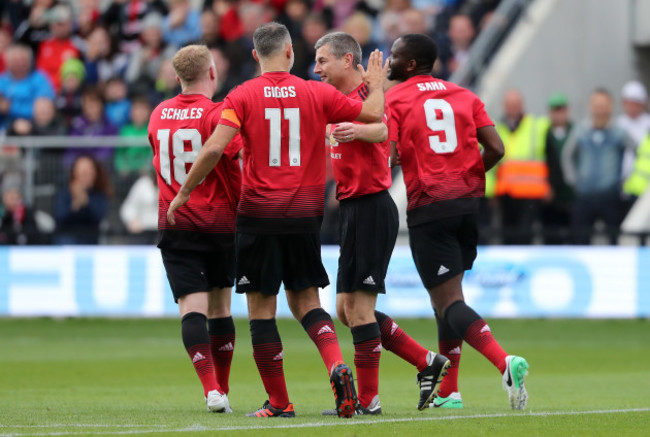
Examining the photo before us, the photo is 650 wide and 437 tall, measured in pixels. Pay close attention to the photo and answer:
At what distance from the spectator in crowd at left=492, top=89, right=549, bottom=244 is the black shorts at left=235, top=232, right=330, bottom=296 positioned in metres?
9.09

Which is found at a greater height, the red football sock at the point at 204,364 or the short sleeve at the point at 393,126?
the short sleeve at the point at 393,126

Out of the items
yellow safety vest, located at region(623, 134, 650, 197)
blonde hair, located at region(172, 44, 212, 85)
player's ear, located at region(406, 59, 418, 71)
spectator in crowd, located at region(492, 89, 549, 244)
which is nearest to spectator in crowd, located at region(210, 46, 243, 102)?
spectator in crowd, located at region(492, 89, 549, 244)

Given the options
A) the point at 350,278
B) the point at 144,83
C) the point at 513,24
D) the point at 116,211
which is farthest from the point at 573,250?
the point at 350,278

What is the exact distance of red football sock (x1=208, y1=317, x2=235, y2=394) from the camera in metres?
9.00

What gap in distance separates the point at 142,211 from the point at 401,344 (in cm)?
980

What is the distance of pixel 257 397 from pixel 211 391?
1.55 m

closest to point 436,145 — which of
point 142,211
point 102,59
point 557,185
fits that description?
point 557,185

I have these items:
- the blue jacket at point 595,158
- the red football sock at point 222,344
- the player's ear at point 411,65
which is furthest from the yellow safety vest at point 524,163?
the red football sock at point 222,344

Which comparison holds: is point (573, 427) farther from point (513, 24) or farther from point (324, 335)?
point (513, 24)

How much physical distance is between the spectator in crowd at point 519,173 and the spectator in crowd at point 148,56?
6.18m

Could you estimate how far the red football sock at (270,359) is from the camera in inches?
318

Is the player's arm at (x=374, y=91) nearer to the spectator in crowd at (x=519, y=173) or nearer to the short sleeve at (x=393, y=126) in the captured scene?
the short sleeve at (x=393, y=126)

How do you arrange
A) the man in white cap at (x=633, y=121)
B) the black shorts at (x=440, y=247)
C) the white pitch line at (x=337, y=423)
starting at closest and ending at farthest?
the white pitch line at (x=337, y=423) < the black shorts at (x=440, y=247) < the man in white cap at (x=633, y=121)

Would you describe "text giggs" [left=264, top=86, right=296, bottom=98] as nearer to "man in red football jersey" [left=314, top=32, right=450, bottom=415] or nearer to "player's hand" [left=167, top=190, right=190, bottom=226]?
"man in red football jersey" [left=314, top=32, right=450, bottom=415]
